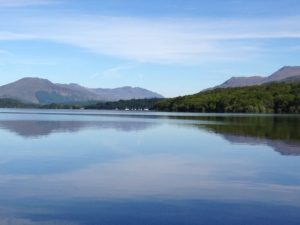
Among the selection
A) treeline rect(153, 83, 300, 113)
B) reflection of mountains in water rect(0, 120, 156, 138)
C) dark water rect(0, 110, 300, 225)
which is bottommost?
dark water rect(0, 110, 300, 225)

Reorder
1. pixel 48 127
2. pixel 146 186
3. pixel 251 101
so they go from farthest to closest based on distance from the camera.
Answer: pixel 251 101 < pixel 48 127 < pixel 146 186

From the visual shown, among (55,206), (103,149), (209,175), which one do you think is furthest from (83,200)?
(103,149)

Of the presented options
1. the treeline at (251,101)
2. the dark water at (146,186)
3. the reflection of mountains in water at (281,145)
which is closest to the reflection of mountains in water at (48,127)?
the dark water at (146,186)

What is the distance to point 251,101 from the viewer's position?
17338 cm

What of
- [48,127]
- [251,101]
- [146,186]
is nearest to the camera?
[146,186]

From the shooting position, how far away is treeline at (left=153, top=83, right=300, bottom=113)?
6604 inches

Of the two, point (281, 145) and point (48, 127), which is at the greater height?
point (48, 127)

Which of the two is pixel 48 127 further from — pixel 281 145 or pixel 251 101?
pixel 251 101

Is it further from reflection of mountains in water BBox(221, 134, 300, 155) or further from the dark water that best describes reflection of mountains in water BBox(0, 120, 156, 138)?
reflection of mountains in water BBox(221, 134, 300, 155)

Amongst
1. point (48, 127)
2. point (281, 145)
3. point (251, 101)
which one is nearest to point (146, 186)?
point (281, 145)

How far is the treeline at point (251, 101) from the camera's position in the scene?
6604 inches

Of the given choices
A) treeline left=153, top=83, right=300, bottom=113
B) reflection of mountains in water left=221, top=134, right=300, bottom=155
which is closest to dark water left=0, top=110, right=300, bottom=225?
reflection of mountains in water left=221, top=134, right=300, bottom=155

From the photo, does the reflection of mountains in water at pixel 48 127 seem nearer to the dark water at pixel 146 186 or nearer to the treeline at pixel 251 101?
the dark water at pixel 146 186

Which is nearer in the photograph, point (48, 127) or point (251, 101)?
point (48, 127)
